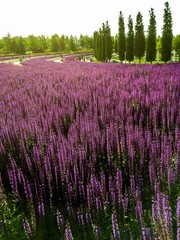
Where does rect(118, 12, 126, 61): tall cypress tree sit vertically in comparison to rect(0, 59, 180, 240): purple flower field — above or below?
above

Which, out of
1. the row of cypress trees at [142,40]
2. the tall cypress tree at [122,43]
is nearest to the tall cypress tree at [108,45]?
the row of cypress trees at [142,40]

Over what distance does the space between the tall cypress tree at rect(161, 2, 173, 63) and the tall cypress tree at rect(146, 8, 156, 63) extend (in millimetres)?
1625

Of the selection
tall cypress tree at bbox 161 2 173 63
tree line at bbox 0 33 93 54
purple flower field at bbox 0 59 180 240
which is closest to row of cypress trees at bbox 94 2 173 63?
tall cypress tree at bbox 161 2 173 63

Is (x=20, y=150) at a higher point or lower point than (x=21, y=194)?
higher

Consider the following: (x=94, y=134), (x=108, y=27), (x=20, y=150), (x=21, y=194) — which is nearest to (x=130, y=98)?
(x=94, y=134)

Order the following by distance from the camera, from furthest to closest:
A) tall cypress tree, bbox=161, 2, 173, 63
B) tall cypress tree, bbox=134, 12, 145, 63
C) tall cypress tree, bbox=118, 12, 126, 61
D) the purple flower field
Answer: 1. tall cypress tree, bbox=118, 12, 126, 61
2. tall cypress tree, bbox=134, 12, 145, 63
3. tall cypress tree, bbox=161, 2, 173, 63
4. the purple flower field

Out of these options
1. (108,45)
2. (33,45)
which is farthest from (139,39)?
(33,45)

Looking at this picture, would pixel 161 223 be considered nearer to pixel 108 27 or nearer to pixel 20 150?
pixel 20 150

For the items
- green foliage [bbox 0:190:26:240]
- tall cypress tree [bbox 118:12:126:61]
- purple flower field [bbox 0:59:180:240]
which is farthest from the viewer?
tall cypress tree [bbox 118:12:126:61]

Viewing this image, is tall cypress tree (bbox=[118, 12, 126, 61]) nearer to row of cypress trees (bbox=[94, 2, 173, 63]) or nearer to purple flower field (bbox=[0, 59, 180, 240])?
row of cypress trees (bbox=[94, 2, 173, 63])

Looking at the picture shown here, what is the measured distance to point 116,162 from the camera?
3.76 meters

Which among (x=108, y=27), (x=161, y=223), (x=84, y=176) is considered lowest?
(x=84, y=176)

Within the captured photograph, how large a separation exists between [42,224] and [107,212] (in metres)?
0.73

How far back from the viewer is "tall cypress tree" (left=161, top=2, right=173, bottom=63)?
26688 millimetres
